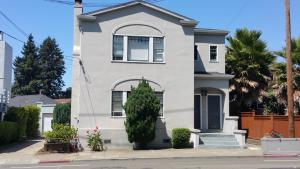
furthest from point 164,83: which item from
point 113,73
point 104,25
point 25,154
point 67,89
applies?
point 67,89

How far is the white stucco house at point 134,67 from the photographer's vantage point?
26141 millimetres

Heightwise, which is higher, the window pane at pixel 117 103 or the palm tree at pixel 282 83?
the palm tree at pixel 282 83

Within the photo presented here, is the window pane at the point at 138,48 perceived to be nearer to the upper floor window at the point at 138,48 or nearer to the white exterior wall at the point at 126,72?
the upper floor window at the point at 138,48

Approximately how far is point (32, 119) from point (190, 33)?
60.9 ft

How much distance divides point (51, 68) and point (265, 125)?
7619 cm

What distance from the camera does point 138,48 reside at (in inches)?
1064

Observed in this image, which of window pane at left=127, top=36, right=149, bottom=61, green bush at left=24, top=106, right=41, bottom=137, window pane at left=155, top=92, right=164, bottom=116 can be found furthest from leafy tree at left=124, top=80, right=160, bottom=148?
green bush at left=24, top=106, right=41, bottom=137

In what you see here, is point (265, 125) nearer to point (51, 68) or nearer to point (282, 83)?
point (282, 83)

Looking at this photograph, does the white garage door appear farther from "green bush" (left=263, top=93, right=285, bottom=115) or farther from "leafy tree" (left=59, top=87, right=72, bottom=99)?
"leafy tree" (left=59, top=87, right=72, bottom=99)

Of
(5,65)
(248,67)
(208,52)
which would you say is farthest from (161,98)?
(5,65)

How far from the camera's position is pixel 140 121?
24.8 meters

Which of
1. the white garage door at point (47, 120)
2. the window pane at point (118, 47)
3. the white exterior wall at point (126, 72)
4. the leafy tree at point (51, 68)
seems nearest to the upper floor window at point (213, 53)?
the white exterior wall at point (126, 72)

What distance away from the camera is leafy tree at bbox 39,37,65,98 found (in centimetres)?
9499

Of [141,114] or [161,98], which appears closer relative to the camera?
[141,114]
